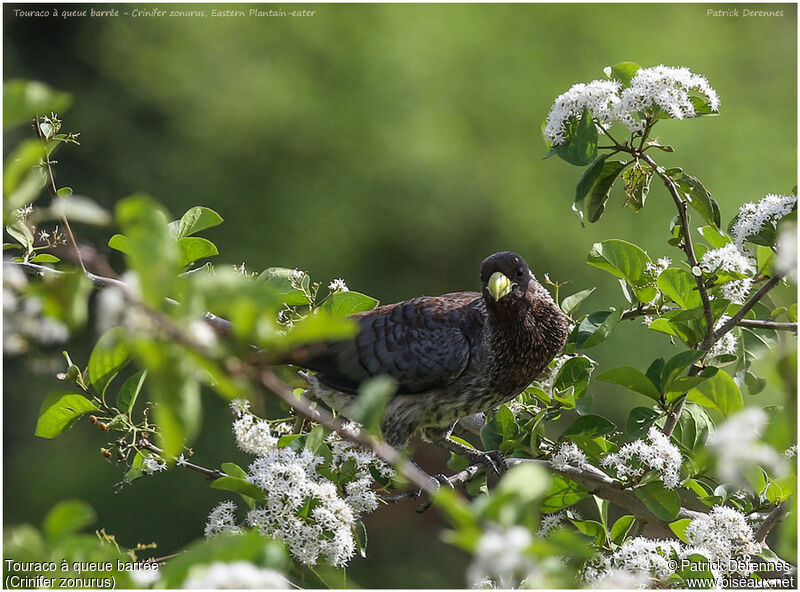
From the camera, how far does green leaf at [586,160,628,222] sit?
55.2 inches

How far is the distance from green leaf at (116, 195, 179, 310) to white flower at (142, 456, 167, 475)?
2.93ft

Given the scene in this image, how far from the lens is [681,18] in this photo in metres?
3.75

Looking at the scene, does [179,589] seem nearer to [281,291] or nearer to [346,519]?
[346,519]

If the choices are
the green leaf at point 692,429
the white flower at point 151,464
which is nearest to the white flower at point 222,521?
the white flower at point 151,464

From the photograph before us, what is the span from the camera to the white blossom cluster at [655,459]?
1222 mm

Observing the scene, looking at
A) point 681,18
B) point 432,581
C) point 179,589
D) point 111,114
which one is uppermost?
point 681,18

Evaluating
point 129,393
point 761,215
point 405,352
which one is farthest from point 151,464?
point 761,215

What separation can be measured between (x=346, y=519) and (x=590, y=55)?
3005mm

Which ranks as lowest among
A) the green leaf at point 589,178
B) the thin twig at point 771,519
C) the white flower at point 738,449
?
the thin twig at point 771,519

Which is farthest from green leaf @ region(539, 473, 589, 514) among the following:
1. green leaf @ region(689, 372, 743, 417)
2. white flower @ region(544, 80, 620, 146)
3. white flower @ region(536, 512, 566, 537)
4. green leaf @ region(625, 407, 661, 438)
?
white flower @ region(544, 80, 620, 146)

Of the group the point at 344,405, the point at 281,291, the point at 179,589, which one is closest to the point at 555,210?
the point at 344,405

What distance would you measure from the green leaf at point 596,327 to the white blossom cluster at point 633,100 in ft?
1.02

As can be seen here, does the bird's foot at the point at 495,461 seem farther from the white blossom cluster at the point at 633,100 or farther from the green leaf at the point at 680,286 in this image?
the white blossom cluster at the point at 633,100

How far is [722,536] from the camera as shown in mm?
1153
